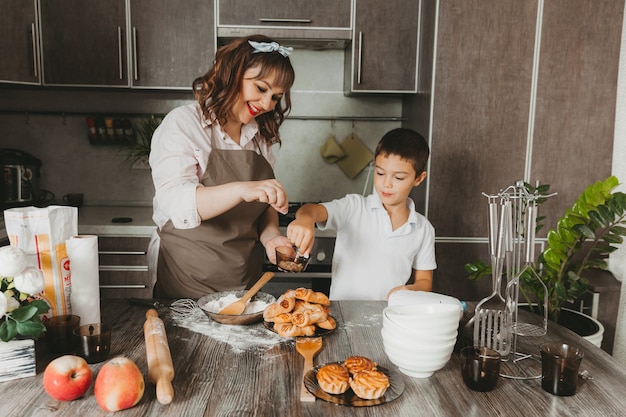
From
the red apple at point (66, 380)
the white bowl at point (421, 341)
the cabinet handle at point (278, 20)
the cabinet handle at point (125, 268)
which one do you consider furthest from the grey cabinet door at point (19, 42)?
the white bowl at point (421, 341)

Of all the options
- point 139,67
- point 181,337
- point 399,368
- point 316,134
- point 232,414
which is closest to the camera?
point 232,414

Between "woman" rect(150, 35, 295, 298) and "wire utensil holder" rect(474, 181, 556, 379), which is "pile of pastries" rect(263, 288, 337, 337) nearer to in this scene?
"woman" rect(150, 35, 295, 298)

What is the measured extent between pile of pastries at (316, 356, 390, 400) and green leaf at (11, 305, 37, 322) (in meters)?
0.56

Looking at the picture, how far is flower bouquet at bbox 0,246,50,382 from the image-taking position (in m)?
0.97

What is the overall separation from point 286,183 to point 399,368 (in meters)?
2.16

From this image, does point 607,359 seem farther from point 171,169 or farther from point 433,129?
point 433,129

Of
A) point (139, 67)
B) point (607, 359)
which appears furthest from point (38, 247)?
point (139, 67)

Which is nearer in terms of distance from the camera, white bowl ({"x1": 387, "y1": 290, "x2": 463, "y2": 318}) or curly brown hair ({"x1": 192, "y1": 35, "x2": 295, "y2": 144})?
white bowl ({"x1": 387, "y1": 290, "x2": 463, "y2": 318})

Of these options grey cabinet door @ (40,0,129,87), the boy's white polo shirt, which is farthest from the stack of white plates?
grey cabinet door @ (40,0,129,87)

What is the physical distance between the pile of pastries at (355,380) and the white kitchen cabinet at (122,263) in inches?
70.3

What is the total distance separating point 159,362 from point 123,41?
84.8 inches

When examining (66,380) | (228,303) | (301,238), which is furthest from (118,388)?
(301,238)

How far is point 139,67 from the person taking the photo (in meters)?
2.69

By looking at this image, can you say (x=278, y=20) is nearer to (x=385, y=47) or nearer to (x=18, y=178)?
(x=385, y=47)
